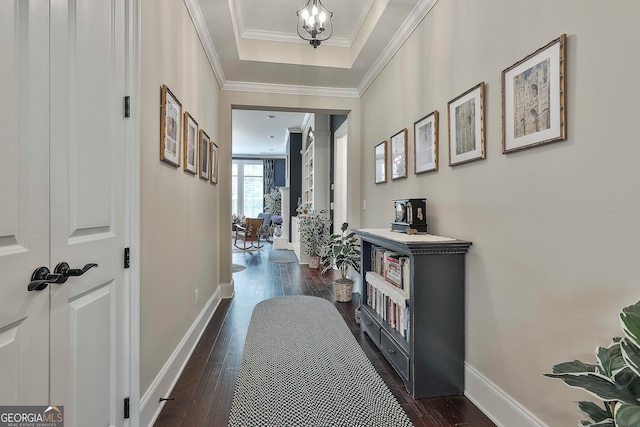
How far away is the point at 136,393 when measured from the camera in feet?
4.70

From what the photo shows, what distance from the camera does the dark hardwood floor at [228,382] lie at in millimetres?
1653

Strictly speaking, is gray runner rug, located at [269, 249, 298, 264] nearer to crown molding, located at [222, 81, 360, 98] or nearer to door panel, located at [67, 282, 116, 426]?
crown molding, located at [222, 81, 360, 98]

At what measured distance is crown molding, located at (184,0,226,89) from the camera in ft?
7.48

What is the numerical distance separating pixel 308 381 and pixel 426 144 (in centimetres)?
186

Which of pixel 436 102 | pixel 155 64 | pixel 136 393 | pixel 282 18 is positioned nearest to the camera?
pixel 136 393

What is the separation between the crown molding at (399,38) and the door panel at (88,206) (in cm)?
200

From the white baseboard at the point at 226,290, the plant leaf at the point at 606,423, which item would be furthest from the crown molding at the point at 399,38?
the white baseboard at the point at 226,290

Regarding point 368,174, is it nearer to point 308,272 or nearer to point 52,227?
point 308,272

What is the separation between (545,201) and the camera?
52.8 inches

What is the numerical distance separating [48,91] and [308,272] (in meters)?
4.57

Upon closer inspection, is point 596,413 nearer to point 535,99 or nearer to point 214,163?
point 535,99

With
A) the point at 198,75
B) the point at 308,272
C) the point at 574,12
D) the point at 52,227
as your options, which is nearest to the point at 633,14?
the point at 574,12

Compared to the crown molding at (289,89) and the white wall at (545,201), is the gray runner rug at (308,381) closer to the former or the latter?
the white wall at (545,201)

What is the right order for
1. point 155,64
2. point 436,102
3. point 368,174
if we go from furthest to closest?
point 368,174
point 436,102
point 155,64
